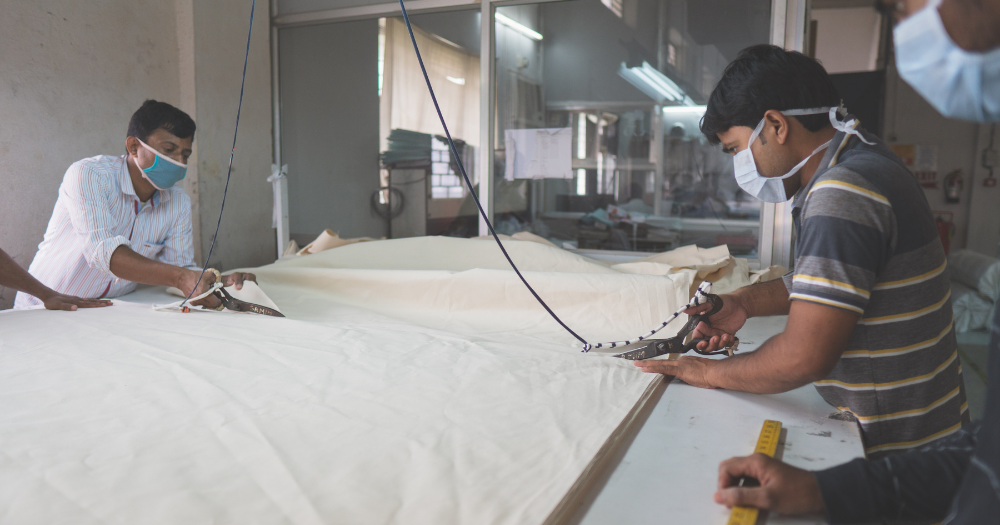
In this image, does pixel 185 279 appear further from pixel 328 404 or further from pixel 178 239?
pixel 328 404

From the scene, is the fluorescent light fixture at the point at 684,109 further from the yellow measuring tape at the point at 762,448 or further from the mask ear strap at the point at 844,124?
the yellow measuring tape at the point at 762,448

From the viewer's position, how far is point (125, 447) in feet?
2.84

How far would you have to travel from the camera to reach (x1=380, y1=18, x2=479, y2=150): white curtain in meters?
2.89

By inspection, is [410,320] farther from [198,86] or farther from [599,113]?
[198,86]

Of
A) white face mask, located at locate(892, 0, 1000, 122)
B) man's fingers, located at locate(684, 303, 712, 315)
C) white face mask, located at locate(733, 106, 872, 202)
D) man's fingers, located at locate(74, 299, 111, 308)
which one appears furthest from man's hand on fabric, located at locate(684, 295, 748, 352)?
man's fingers, located at locate(74, 299, 111, 308)

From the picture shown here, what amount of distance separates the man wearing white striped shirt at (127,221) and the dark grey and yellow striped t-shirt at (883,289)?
1713 millimetres

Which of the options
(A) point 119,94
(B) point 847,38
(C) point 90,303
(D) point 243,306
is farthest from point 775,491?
(B) point 847,38

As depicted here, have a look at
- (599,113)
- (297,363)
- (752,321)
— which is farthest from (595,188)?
(297,363)

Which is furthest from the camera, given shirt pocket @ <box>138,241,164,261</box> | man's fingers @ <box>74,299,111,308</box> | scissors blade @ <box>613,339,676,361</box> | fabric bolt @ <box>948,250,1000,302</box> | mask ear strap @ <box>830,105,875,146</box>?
A: fabric bolt @ <box>948,250,1000,302</box>

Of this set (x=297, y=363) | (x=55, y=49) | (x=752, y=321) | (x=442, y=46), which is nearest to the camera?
(x=297, y=363)

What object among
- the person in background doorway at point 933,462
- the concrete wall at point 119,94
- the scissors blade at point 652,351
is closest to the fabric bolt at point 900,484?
the person in background doorway at point 933,462

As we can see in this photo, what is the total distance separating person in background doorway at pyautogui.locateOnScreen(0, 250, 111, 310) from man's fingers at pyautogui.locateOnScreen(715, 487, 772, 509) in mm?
1905

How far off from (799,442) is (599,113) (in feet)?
6.70

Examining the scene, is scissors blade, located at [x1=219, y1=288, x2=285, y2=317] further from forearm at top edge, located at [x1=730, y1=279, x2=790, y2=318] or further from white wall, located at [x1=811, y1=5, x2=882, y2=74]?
white wall, located at [x1=811, y1=5, x2=882, y2=74]
